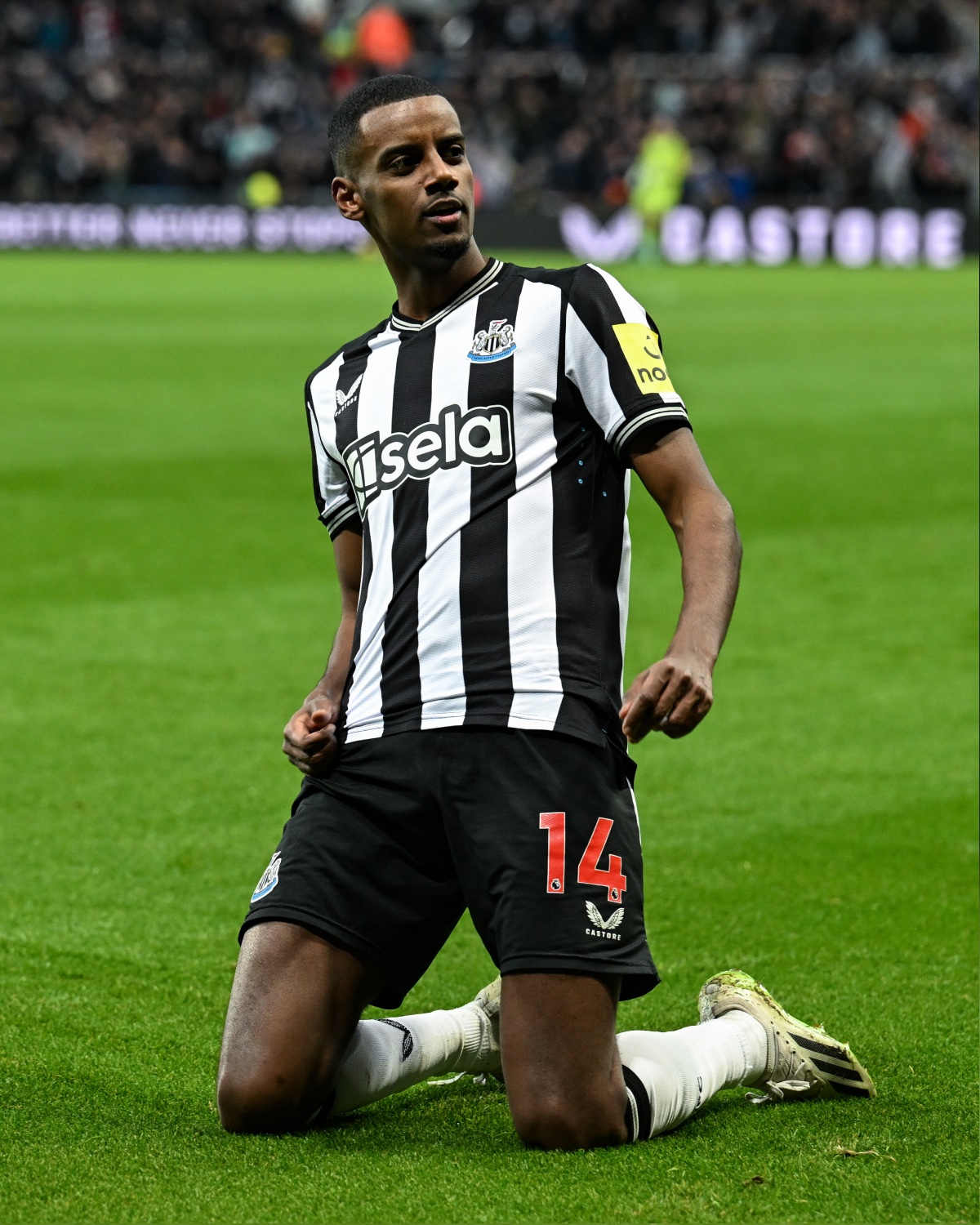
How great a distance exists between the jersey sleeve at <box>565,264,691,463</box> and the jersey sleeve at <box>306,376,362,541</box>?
2.00 ft

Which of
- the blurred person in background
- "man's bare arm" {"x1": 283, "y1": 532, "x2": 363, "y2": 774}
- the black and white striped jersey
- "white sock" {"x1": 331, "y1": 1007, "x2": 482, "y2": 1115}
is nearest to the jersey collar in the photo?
the black and white striped jersey

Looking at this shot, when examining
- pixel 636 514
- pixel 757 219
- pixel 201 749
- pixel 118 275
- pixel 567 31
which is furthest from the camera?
pixel 567 31

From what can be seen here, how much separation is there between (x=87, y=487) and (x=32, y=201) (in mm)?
27504

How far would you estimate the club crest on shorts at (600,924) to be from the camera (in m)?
3.36

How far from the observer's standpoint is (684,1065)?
11.6ft

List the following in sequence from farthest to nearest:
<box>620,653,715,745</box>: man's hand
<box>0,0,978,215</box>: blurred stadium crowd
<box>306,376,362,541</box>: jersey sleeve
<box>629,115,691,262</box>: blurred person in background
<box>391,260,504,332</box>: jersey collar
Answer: <box>0,0,978,215</box>: blurred stadium crowd → <box>629,115,691,262</box>: blurred person in background → <box>306,376,362,541</box>: jersey sleeve → <box>391,260,504,332</box>: jersey collar → <box>620,653,715,745</box>: man's hand

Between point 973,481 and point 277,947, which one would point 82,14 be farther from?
point 277,947

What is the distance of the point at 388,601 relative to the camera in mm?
3689

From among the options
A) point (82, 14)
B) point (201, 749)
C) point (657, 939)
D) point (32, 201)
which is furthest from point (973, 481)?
point (82, 14)

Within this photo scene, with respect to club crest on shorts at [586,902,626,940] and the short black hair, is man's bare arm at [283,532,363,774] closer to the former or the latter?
club crest on shorts at [586,902,626,940]

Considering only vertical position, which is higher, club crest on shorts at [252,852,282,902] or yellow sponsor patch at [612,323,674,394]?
yellow sponsor patch at [612,323,674,394]

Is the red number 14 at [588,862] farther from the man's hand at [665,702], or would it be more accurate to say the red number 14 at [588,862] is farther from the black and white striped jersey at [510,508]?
the man's hand at [665,702]

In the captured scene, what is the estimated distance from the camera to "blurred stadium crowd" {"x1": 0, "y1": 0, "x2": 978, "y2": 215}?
33.9 m

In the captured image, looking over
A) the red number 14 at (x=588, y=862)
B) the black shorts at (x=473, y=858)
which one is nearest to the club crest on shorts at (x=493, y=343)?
the black shorts at (x=473, y=858)
